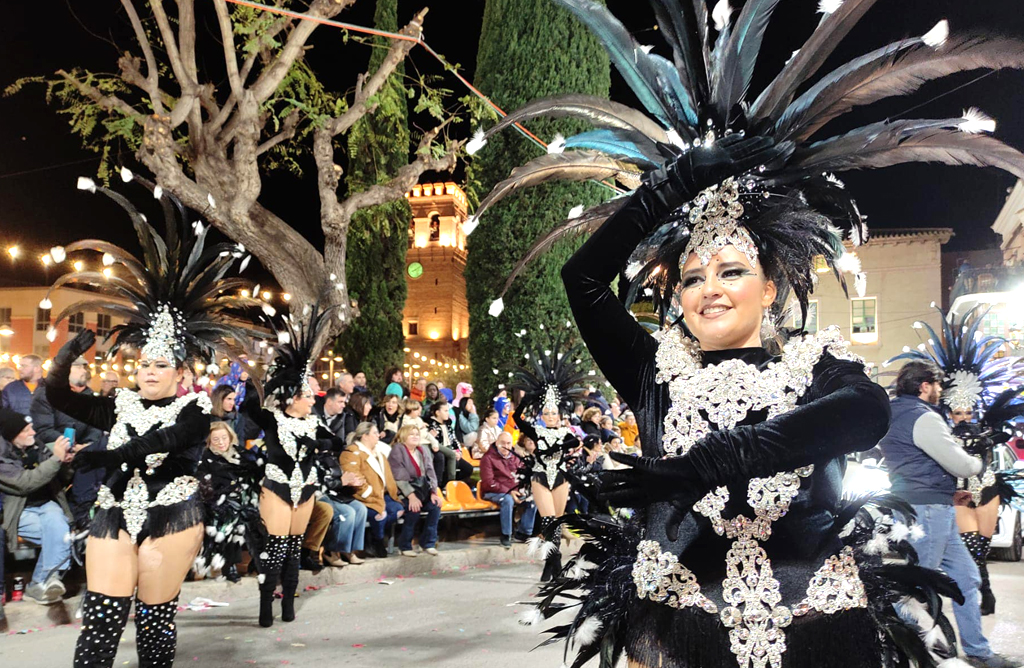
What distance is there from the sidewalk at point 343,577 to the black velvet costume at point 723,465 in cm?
543

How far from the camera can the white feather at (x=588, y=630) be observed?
236 cm

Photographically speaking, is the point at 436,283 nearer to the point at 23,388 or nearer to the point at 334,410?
the point at 334,410

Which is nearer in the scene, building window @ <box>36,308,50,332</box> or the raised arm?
the raised arm

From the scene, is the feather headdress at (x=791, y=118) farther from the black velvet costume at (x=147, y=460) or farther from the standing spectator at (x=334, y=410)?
the standing spectator at (x=334, y=410)

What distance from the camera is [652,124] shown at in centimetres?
266

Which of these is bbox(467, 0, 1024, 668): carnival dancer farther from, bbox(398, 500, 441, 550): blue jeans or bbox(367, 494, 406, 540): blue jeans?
bbox(398, 500, 441, 550): blue jeans

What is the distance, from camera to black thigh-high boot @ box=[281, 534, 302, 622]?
670 centimetres

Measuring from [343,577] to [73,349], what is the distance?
4.80m

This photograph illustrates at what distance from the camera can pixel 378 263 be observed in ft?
60.0

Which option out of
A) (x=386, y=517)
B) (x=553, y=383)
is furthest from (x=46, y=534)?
(x=553, y=383)

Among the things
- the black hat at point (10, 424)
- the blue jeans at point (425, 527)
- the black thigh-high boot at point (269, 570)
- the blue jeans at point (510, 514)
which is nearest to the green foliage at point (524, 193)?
the blue jeans at point (510, 514)

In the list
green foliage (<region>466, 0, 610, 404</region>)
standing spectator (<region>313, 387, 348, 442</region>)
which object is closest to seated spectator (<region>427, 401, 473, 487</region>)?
standing spectator (<region>313, 387, 348, 442</region>)

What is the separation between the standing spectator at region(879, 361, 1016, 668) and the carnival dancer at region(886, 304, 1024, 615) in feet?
2.42

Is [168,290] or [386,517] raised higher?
[168,290]
